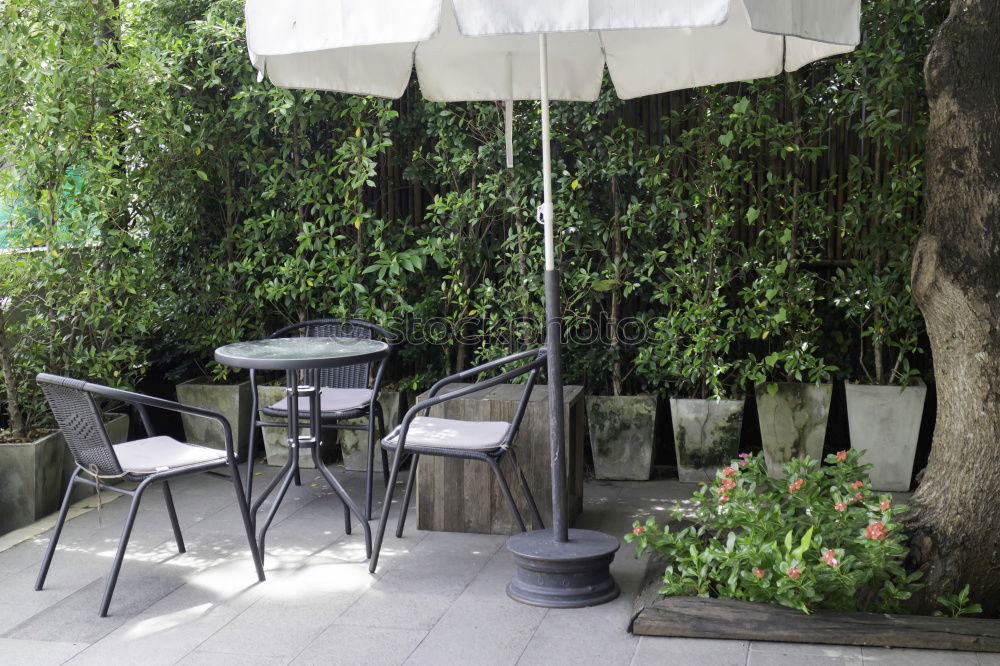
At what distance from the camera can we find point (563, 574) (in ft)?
11.4

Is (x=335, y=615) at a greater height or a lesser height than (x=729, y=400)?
lesser

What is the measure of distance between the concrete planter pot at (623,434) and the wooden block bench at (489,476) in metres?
0.88

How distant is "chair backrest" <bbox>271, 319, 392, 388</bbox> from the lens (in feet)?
16.8

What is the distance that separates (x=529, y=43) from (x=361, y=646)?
8.45 ft

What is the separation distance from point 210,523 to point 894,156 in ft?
12.1

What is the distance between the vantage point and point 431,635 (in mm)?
3256

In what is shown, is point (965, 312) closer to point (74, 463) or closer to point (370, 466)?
point (370, 466)

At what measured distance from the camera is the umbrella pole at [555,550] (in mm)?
3439

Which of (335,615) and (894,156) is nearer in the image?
(335,615)

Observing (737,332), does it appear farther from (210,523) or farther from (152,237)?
(152,237)

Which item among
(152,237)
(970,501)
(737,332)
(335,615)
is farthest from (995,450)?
(152,237)

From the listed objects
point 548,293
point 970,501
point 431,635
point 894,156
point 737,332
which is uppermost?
point 894,156

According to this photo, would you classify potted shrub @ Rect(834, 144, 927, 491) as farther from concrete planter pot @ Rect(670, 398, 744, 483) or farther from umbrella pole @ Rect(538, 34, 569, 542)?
umbrella pole @ Rect(538, 34, 569, 542)

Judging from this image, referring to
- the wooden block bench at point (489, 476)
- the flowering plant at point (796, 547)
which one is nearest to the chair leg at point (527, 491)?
the wooden block bench at point (489, 476)
